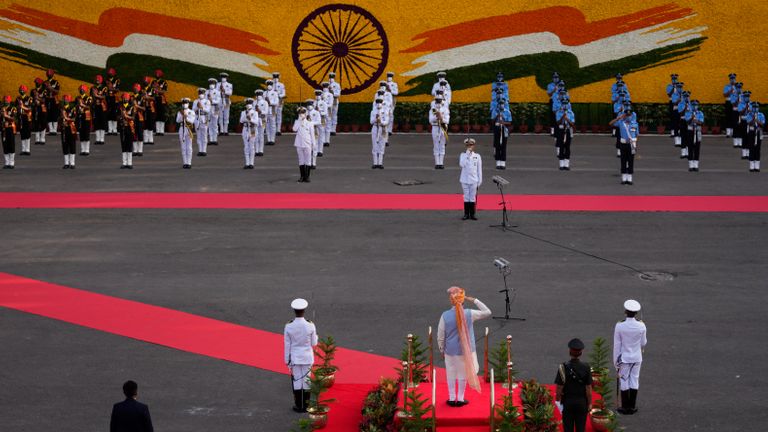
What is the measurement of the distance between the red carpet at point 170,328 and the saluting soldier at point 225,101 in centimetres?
2321

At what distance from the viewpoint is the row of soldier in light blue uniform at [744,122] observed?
3284 cm

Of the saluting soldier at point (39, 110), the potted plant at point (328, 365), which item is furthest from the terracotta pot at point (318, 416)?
the saluting soldier at point (39, 110)

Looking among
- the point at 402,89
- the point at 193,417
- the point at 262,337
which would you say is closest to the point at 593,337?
the point at 262,337

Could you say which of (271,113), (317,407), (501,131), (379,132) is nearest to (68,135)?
(271,113)

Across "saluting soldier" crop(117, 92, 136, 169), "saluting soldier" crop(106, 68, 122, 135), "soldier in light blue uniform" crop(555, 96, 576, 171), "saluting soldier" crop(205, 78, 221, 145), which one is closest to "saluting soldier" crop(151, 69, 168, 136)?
"saluting soldier" crop(106, 68, 122, 135)

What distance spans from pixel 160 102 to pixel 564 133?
56.2 ft

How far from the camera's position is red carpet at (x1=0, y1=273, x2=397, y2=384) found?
49.7 ft

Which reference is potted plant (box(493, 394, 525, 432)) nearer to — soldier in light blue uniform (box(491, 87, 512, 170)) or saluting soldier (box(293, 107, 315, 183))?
saluting soldier (box(293, 107, 315, 183))

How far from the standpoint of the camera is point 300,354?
533 inches

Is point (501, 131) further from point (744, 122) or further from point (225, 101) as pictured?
point (225, 101)

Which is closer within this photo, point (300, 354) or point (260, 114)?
point (300, 354)

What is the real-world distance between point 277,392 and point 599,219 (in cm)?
1269

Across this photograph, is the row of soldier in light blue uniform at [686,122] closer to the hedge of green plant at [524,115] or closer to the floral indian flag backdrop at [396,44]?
the hedge of green plant at [524,115]

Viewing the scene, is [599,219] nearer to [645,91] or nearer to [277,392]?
[277,392]
